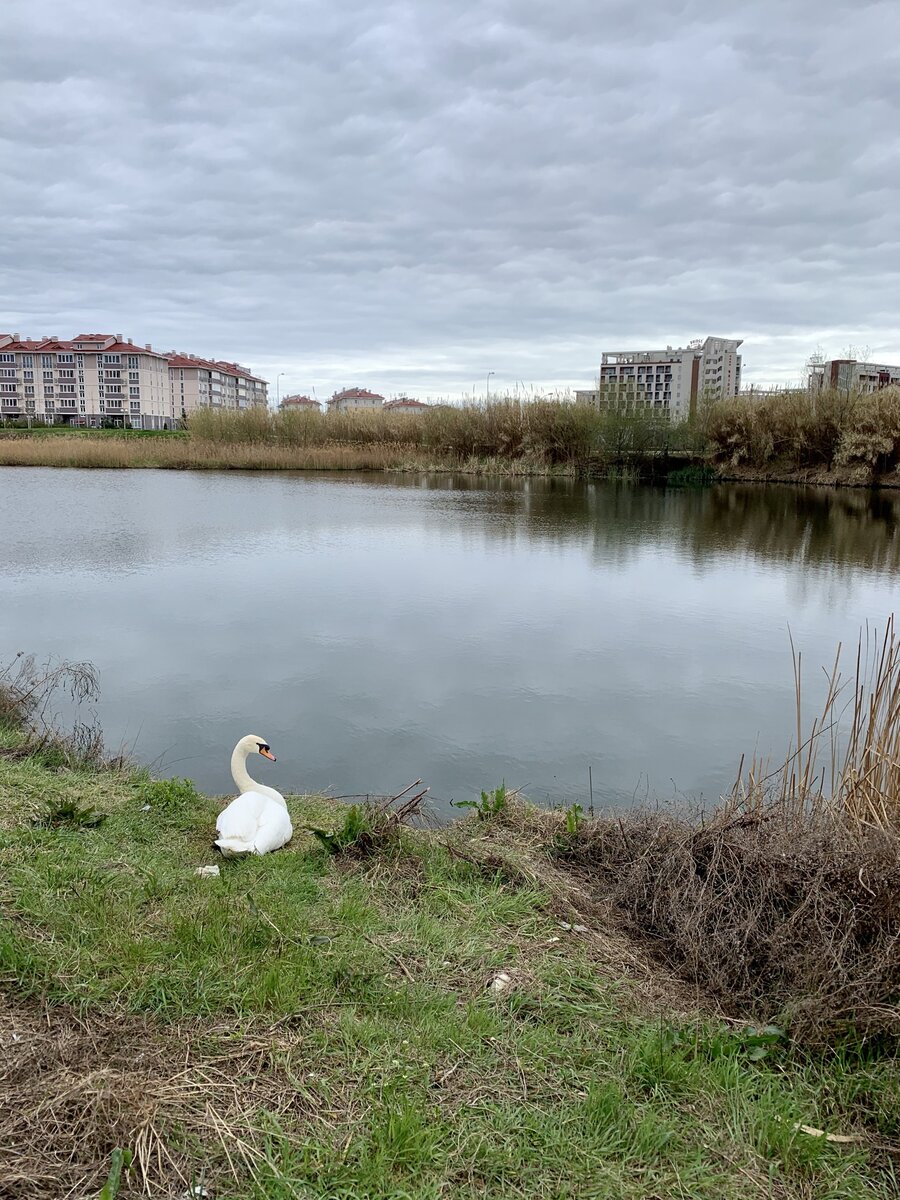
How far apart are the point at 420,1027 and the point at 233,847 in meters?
1.75

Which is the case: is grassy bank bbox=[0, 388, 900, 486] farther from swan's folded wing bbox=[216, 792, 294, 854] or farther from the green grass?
the green grass

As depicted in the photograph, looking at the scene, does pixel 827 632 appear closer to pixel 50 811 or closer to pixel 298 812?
pixel 298 812

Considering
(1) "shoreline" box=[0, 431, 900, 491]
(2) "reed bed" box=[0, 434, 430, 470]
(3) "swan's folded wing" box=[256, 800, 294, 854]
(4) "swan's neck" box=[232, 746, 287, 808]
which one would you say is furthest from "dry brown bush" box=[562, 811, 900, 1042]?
(2) "reed bed" box=[0, 434, 430, 470]

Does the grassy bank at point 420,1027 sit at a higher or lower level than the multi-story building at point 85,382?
lower

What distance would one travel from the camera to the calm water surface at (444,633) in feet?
20.7

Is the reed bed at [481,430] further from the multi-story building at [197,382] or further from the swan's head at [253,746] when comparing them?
the multi-story building at [197,382]

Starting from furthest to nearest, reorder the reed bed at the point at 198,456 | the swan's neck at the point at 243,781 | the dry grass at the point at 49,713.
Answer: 1. the reed bed at the point at 198,456
2. the dry grass at the point at 49,713
3. the swan's neck at the point at 243,781

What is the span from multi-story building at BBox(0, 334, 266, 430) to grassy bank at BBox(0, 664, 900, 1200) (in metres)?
85.3

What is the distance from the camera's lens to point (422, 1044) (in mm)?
2410

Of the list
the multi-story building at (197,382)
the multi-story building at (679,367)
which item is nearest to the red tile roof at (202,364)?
the multi-story building at (197,382)

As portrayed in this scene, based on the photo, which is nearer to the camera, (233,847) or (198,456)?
(233,847)

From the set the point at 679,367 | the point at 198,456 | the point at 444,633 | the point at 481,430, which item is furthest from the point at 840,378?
the point at 679,367

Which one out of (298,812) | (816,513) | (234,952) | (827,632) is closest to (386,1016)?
(234,952)

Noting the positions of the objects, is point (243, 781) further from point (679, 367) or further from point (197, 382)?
point (679, 367)
